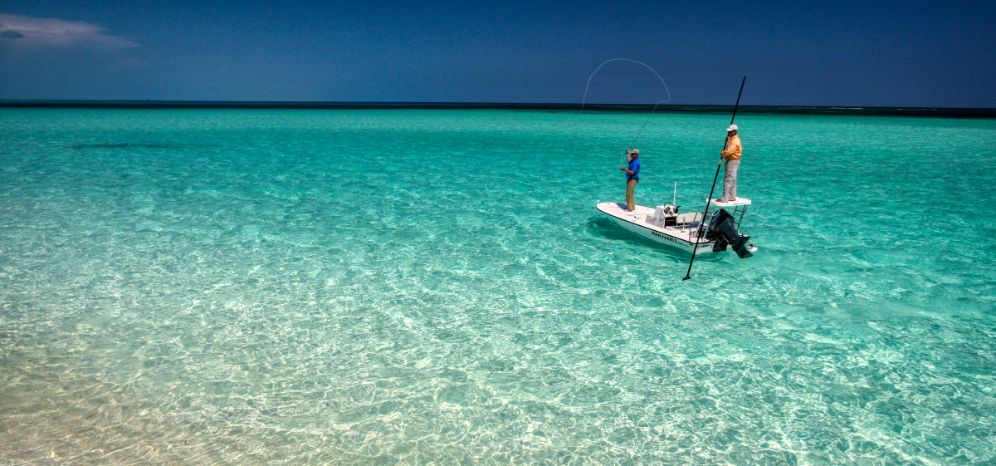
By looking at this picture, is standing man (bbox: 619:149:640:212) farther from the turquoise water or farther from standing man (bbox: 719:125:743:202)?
standing man (bbox: 719:125:743:202)

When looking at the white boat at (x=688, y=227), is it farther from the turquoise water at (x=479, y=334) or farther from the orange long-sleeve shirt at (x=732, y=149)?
the orange long-sleeve shirt at (x=732, y=149)

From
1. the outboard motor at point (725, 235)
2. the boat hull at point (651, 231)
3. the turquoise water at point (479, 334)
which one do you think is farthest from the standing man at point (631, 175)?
the outboard motor at point (725, 235)

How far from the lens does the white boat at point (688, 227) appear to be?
1170 cm

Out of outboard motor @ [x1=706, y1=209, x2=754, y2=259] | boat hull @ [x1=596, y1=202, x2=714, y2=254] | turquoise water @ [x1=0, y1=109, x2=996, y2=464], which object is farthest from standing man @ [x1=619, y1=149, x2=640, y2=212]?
outboard motor @ [x1=706, y1=209, x2=754, y2=259]

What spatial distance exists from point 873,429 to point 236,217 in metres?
15.2

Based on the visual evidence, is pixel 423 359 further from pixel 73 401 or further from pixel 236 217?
pixel 236 217

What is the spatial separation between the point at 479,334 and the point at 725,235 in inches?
237

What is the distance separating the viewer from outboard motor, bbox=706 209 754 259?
11.6 meters

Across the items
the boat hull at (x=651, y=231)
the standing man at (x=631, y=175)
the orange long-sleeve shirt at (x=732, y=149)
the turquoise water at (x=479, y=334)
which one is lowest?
the turquoise water at (x=479, y=334)

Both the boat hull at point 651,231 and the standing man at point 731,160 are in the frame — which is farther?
the boat hull at point 651,231

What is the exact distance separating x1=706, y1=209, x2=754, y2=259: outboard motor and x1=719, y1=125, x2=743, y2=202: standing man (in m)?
0.41

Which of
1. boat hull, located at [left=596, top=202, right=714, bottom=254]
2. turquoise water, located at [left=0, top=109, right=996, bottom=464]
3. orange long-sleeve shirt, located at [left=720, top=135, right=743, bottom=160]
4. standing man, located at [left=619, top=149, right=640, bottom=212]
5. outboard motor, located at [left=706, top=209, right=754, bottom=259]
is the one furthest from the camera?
standing man, located at [left=619, top=149, right=640, bottom=212]

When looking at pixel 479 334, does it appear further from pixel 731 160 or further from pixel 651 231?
pixel 731 160

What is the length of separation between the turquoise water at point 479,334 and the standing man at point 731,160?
151 centimetres
